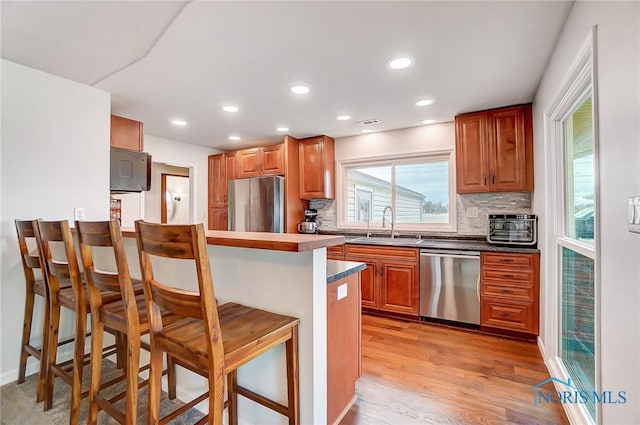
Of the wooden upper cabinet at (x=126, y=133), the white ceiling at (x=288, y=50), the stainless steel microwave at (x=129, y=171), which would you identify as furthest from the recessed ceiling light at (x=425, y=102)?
the wooden upper cabinet at (x=126, y=133)

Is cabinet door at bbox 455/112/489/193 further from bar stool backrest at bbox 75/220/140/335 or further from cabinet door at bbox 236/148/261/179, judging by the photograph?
bar stool backrest at bbox 75/220/140/335

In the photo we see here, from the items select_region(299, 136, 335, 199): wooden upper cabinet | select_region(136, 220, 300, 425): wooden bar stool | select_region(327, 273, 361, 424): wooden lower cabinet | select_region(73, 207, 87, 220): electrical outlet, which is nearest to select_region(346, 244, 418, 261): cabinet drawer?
select_region(299, 136, 335, 199): wooden upper cabinet

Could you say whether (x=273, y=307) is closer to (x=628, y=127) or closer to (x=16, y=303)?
(x=628, y=127)

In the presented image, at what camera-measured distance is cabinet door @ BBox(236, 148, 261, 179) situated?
450cm

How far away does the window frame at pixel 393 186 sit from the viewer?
3582 mm

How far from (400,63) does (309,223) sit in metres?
2.70

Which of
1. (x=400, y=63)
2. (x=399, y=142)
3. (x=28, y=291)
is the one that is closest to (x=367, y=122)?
(x=399, y=142)

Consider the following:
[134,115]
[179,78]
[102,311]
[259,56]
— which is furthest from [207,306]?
[134,115]

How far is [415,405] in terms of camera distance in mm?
1786

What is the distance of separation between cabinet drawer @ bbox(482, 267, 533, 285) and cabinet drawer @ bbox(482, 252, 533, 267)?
58 millimetres

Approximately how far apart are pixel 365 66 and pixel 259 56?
2.60 feet

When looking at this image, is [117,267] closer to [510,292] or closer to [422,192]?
[510,292]

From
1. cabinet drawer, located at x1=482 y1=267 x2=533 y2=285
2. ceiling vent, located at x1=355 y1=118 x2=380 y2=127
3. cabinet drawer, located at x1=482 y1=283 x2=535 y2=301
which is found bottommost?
cabinet drawer, located at x1=482 y1=283 x2=535 y2=301

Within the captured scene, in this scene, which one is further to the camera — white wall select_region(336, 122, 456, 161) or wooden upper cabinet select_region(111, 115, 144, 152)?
white wall select_region(336, 122, 456, 161)
